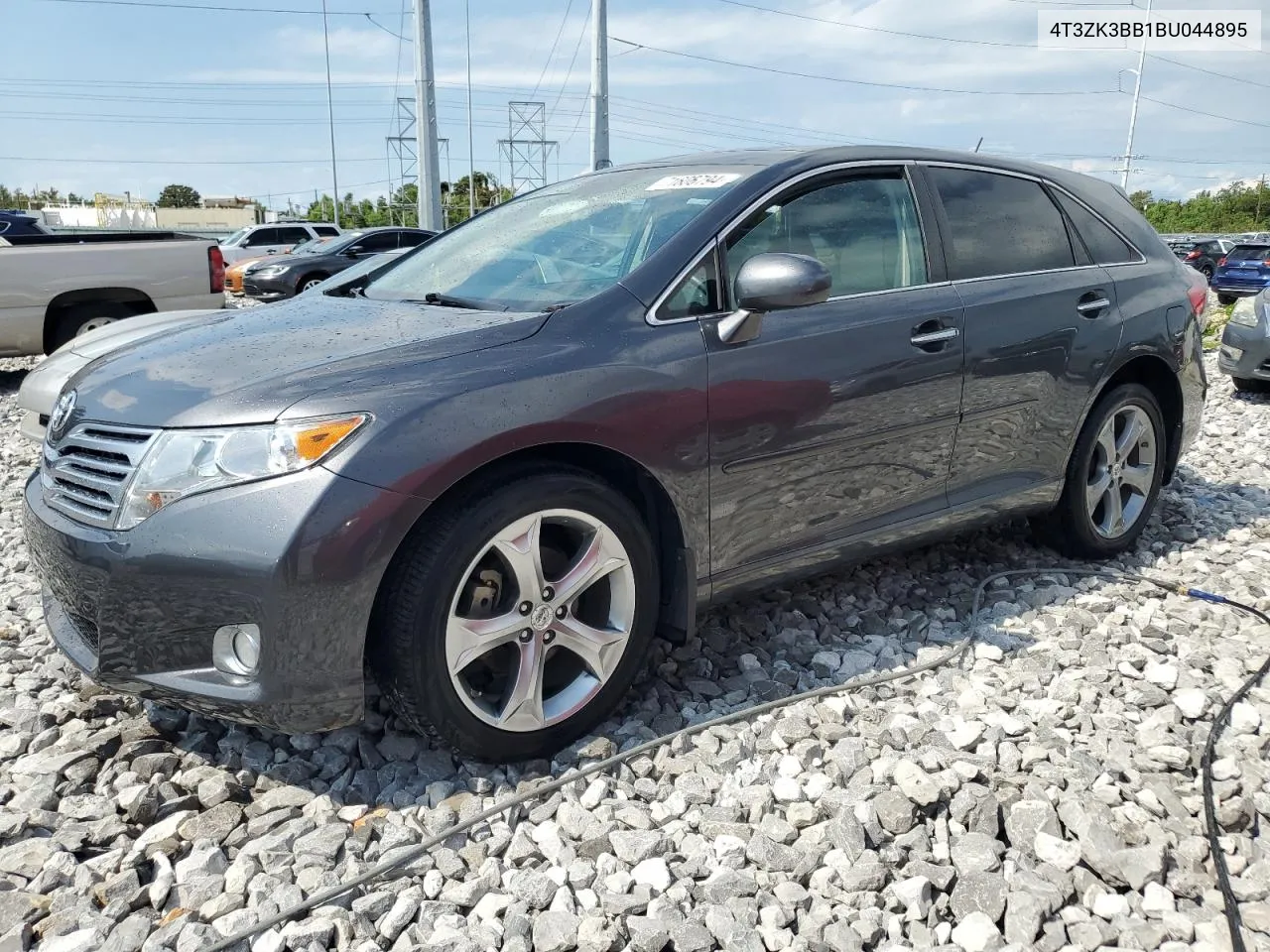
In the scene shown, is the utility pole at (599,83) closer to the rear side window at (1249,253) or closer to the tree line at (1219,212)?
the rear side window at (1249,253)

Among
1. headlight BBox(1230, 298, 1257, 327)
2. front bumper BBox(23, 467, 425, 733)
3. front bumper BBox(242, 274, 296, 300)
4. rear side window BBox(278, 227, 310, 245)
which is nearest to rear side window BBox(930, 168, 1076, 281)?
front bumper BBox(23, 467, 425, 733)

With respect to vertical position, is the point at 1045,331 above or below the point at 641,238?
below

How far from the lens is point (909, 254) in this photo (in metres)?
3.39

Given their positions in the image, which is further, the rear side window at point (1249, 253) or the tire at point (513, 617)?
the rear side window at point (1249, 253)

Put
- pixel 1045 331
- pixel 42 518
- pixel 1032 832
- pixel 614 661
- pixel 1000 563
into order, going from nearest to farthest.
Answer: pixel 1032 832, pixel 42 518, pixel 614 661, pixel 1045 331, pixel 1000 563

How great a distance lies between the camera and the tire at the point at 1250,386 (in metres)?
8.97

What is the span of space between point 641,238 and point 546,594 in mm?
1118

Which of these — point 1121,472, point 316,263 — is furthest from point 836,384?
point 316,263

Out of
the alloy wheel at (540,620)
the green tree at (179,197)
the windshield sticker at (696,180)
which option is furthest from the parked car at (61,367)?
the green tree at (179,197)

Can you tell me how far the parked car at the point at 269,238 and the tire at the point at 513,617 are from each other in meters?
22.3

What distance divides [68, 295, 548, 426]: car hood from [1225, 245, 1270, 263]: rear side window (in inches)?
944

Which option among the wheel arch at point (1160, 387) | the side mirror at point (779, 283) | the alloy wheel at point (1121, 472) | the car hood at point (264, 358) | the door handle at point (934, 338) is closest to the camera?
the car hood at point (264, 358)

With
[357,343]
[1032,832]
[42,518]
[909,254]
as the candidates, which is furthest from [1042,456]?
[42,518]

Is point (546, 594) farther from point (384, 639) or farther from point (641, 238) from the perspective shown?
point (641, 238)
